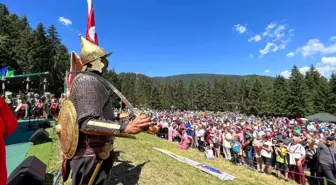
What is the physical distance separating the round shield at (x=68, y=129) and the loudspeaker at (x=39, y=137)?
6971 mm

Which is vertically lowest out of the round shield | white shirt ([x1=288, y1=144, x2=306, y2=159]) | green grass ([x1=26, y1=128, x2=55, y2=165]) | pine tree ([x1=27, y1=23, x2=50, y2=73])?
white shirt ([x1=288, y1=144, x2=306, y2=159])

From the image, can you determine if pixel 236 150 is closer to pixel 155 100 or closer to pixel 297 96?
pixel 297 96

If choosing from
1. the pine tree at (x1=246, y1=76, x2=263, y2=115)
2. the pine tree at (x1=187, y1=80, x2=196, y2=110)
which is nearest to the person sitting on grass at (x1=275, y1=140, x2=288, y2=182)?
the pine tree at (x1=246, y1=76, x2=263, y2=115)

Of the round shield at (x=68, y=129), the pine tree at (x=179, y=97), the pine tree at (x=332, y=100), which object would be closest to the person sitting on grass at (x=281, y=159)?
the round shield at (x=68, y=129)

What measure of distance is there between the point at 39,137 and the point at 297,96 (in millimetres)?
63412

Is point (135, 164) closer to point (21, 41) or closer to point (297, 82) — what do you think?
point (21, 41)

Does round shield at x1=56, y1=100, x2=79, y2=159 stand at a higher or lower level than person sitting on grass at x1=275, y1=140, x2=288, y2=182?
higher

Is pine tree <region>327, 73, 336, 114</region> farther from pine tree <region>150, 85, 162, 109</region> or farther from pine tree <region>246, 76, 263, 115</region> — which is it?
pine tree <region>150, 85, 162, 109</region>

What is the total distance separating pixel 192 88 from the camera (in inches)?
4040

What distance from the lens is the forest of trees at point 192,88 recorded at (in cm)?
4825

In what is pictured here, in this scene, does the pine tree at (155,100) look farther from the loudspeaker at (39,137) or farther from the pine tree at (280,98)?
the loudspeaker at (39,137)

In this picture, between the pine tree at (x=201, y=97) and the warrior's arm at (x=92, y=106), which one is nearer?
the warrior's arm at (x=92, y=106)

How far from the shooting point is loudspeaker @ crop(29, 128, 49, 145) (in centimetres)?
863

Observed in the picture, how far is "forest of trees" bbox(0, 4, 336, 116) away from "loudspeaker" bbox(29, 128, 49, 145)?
75.0 feet
